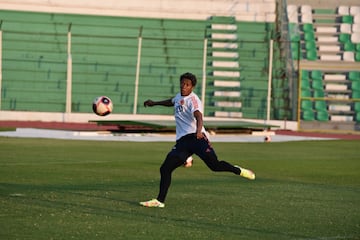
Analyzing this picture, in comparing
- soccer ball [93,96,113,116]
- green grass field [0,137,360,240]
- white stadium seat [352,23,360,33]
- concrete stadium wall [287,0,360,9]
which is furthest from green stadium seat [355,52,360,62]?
soccer ball [93,96,113,116]

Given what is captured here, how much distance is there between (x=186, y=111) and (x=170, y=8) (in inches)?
1198

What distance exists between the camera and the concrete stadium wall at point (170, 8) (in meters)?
41.3

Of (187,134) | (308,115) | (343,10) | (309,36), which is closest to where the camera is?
(187,134)

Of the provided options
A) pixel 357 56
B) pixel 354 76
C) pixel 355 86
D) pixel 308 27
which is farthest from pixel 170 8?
pixel 355 86

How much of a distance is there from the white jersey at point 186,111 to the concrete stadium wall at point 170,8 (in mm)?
29465

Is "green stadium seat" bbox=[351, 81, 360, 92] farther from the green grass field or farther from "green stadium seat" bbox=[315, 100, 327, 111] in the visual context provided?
the green grass field

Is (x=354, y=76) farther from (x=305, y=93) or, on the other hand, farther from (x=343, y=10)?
(x=343, y=10)

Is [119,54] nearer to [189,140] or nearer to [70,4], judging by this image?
[70,4]

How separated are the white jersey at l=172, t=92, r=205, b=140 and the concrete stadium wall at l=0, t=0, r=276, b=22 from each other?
29.5 meters

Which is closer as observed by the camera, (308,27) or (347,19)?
(308,27)

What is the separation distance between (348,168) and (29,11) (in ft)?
76.6

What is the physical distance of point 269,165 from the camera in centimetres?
1944

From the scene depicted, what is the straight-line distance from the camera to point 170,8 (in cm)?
4209

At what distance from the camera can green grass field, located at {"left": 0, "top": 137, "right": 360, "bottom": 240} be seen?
9.66 metres
